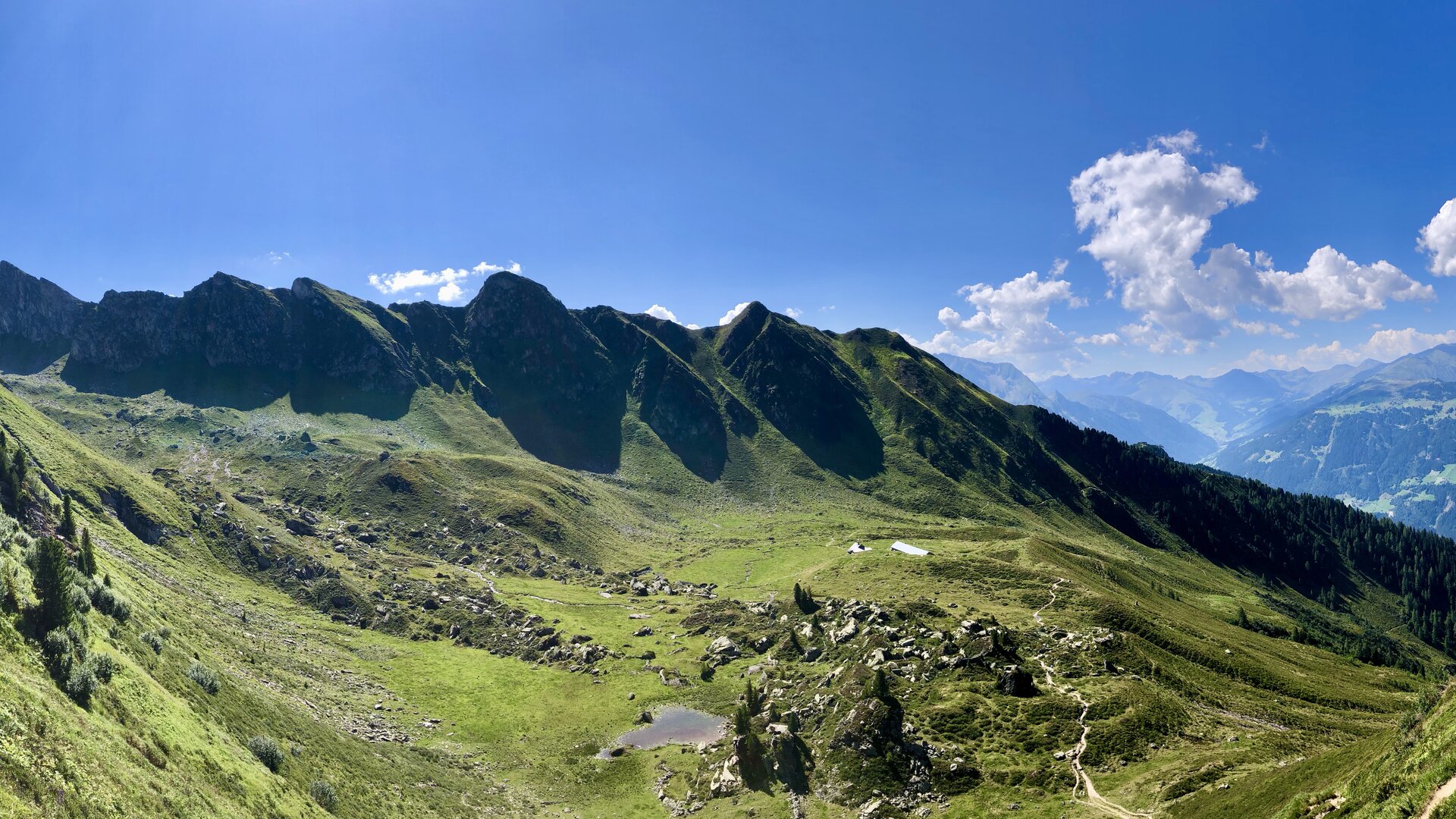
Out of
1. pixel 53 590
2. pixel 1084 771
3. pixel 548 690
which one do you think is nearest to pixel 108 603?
pixel 53 590

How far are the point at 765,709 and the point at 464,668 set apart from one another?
67.8 metres

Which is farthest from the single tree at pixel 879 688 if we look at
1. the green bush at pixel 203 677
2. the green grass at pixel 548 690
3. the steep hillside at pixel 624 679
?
the green bush at pixel 203 677

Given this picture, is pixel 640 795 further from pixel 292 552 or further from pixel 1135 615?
pixel 292 552

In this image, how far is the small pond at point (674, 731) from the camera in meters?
87.9

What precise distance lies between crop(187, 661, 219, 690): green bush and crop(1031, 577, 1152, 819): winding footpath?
81.6 m

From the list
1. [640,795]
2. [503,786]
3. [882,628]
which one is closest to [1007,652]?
[882,628]

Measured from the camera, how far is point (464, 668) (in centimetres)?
11569

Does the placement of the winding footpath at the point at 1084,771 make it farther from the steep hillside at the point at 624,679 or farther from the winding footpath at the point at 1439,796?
the winding footpath at the point at 1439,796

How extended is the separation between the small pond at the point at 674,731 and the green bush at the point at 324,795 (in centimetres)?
4092

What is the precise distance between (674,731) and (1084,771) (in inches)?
2253

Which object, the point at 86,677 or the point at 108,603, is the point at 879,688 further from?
the point at 108,603

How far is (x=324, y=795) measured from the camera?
51.2 metres

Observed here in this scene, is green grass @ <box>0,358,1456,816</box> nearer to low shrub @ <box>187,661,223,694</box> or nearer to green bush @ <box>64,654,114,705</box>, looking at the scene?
green bush @ <box>64,654,114,705</box>

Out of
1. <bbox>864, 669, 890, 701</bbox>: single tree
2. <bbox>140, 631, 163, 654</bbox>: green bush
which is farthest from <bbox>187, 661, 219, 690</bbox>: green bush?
<bbox>864, 669, 890, 701</bbox>: single tree
